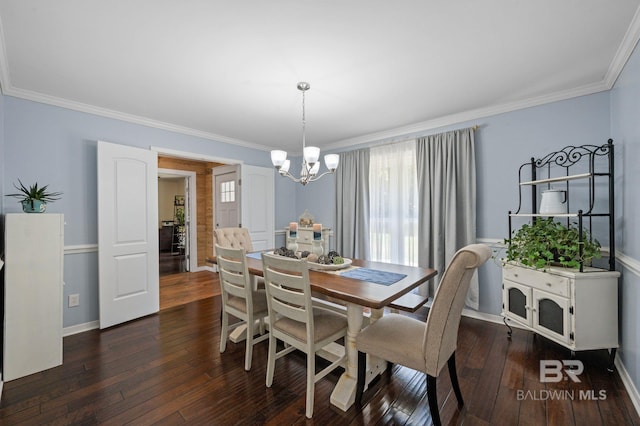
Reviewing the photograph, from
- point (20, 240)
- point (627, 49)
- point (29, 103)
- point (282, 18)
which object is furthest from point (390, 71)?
point (29, 103)

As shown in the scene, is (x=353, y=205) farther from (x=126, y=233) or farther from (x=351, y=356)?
(x=126, y=233)

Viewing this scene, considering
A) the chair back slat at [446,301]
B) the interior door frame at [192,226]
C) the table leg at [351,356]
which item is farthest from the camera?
the interior door frame at [192,226]

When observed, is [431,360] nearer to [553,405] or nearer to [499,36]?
[553,405]

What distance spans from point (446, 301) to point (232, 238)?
2414mm

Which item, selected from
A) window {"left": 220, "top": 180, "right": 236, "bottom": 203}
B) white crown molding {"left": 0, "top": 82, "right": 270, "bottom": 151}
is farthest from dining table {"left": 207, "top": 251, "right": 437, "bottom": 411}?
window {"left": 220, "top": 180, "right": 236, "bottom": 203}

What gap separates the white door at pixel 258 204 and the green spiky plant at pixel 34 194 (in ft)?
7.37

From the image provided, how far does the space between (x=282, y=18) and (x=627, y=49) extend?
8.00 feet

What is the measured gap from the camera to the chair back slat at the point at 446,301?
1462 mm

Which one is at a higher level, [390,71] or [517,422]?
[390,71]

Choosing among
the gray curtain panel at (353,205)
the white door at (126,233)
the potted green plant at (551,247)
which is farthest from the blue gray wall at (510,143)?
the white door at (126,233)

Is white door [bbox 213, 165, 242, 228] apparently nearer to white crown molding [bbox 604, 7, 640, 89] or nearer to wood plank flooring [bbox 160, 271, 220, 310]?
wood plank flooring [bbox 160, 271, 220, 310]

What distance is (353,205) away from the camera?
4.27 meters

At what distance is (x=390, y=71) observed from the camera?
229cm

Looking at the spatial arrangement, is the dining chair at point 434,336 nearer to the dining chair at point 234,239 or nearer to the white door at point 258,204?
the dining chair at point 234,239
